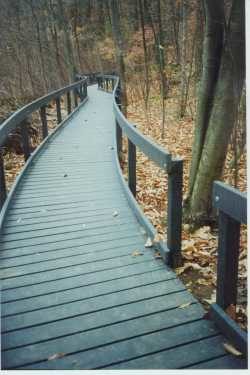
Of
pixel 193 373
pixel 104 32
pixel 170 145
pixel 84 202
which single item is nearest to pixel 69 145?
pixel 170 145

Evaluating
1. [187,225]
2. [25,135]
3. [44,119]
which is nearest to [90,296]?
[187,225]

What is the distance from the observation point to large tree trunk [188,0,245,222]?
4684 millimetres

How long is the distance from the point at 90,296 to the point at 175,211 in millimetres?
1104

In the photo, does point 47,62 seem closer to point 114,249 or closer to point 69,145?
point 69,145

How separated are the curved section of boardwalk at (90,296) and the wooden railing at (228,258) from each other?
0.41 feet

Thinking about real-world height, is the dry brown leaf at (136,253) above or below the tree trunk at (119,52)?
below

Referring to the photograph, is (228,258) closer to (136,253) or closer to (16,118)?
(136,253)

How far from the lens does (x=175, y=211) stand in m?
3.80

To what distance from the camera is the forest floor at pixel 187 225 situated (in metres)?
3.61

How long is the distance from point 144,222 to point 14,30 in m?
21.9

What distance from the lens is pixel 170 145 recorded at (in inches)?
441

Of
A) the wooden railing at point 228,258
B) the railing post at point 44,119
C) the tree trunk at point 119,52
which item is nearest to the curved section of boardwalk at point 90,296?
the wooden railing at point 228,258

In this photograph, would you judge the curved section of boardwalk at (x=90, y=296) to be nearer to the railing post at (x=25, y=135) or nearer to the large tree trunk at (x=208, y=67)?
the large tree trunk at (x=208, y=67)

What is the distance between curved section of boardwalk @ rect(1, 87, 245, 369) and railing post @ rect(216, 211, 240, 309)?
279mm
